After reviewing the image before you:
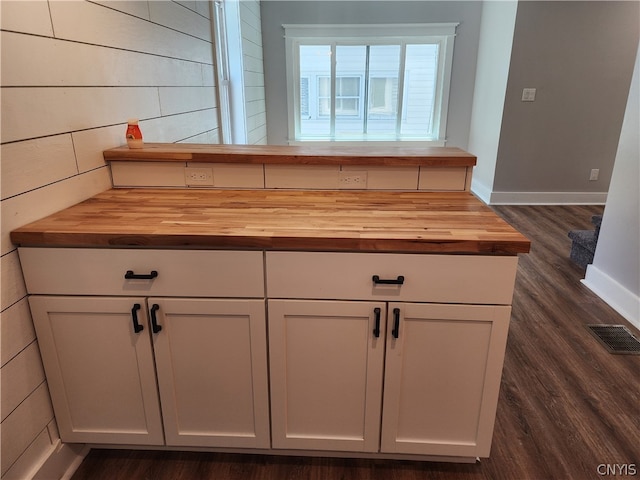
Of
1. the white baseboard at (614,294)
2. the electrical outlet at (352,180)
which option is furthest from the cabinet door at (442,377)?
the white baseboard at (614,294)

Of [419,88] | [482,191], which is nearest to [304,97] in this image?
[419,88]

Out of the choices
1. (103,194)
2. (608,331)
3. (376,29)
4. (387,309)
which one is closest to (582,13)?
(376,29)

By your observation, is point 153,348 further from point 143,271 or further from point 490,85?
point 490,85

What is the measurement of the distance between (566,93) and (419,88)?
6.37 feet

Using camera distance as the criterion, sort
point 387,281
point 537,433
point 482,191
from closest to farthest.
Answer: point 387,281, point 537,433, point 482,191

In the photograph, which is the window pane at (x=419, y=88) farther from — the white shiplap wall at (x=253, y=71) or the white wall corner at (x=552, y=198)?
the white shiplap wall at (x=253, y=71)

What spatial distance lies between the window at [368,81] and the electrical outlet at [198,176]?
4425mm

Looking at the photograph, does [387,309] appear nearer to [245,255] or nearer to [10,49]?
[245,255]

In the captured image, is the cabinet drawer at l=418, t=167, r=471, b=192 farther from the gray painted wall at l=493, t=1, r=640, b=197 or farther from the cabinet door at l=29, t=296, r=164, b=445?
the gray painted wall at l=493, t=1, r=640, b=197

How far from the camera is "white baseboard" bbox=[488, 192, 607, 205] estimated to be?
4766 millimetres

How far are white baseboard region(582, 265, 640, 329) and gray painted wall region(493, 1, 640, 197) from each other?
2.15 m

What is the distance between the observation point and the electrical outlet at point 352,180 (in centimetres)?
167

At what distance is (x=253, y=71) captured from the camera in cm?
485

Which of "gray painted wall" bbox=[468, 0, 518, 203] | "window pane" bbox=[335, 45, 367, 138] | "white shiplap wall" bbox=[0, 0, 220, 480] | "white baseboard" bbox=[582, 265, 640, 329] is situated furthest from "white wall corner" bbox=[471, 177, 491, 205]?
"white shiplap wall" bbox=[0, 0, 220, 480]
